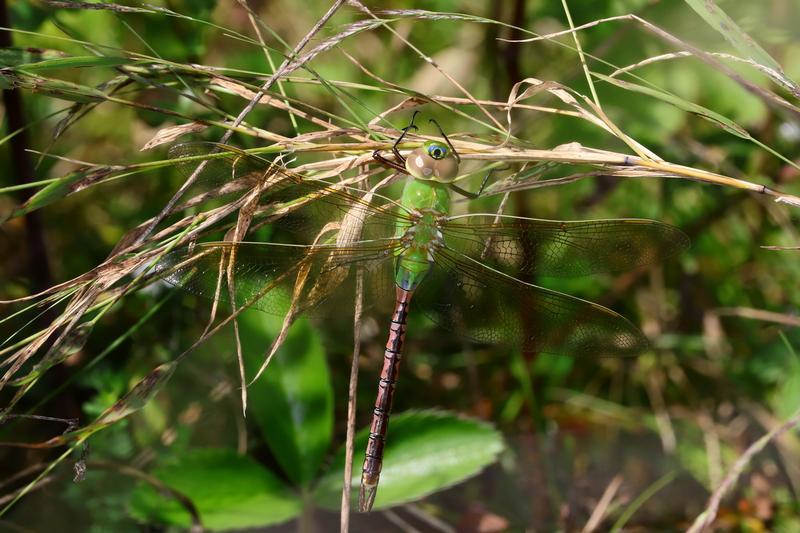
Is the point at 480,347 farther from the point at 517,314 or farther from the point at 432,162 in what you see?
the point at 432,162

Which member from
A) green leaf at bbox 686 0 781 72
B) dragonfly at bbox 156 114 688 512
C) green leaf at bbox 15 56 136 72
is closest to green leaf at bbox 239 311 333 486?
dragonfly at bbox 156 114 688 512

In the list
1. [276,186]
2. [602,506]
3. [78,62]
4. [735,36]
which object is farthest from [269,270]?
[602,506]

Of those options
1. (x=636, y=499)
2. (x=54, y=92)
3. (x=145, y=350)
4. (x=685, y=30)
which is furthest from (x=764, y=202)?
(x=54, y=92)

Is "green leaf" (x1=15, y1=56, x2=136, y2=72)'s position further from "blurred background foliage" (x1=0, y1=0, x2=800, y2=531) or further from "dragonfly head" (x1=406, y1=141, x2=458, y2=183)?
"dragonfly head" (x1=406, y1=141, x2=458, y2=183)

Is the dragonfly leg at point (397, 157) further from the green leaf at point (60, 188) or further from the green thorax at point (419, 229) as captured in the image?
the green leaf at point (60, 188)

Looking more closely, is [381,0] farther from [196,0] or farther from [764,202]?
[764,202]

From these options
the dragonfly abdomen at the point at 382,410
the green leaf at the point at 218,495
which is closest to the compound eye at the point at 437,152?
the dragonfly abdomen at the point at 382,410
